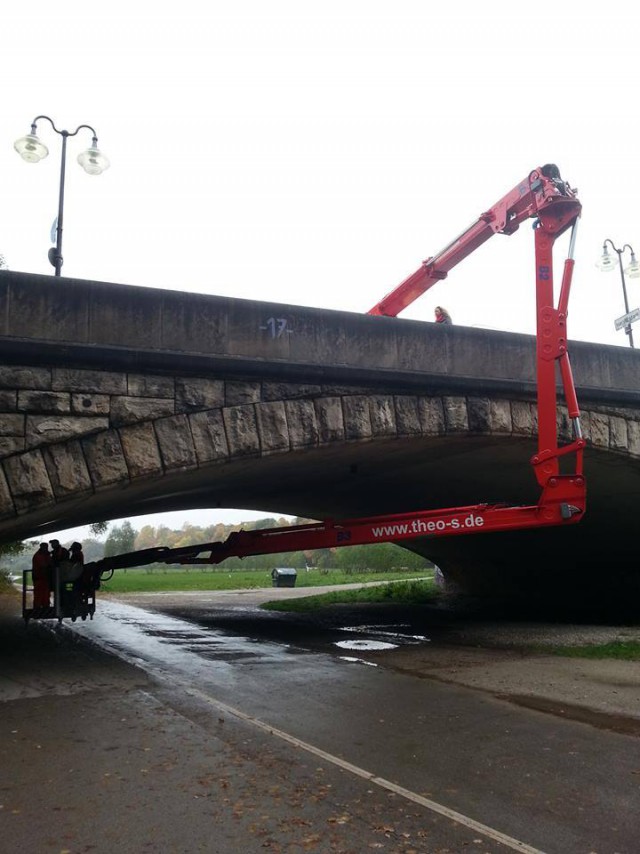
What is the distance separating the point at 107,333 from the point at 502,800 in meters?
6.03

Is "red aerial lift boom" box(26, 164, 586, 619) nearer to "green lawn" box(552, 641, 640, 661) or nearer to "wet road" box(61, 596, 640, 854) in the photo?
"wet road" box(61, 596, 640, 854)

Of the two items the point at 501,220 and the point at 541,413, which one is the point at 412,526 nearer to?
the point at 541,413

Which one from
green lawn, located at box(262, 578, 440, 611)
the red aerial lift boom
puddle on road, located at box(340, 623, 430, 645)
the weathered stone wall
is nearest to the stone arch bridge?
the weathered stone wall

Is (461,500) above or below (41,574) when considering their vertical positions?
above

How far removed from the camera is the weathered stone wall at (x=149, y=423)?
740 centimetres

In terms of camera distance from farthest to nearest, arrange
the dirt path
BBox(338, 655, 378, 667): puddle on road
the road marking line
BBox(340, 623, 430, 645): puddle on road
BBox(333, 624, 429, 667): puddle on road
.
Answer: BBox(340, 623, 430, 645): puddle on road
BBox(333, 624, 429, 667): puddle on road
BBox(338, 655, 378, 667): puddle on road
the dirt path
the road marking line

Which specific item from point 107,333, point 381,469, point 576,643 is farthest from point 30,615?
point 576,643

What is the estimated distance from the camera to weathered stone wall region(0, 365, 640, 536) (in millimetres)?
7402

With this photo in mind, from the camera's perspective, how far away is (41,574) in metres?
14.2

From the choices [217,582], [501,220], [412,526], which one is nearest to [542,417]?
[412,526]

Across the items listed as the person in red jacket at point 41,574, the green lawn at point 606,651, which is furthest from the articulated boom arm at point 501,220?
the person in red jacket at point 41,574

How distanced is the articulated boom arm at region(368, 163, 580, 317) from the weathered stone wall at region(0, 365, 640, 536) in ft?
10.6

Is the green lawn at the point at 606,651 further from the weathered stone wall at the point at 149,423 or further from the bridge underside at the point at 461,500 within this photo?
the weathered stone wall at the point at 149,423

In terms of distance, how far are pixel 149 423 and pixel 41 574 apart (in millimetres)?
7649
